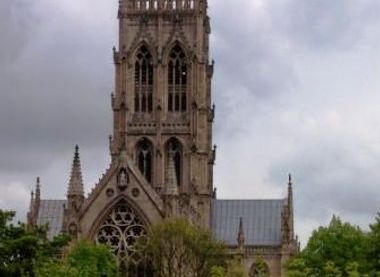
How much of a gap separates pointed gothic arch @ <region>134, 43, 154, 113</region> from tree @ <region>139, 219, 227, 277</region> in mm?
19327

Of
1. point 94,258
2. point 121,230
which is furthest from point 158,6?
point 94,258

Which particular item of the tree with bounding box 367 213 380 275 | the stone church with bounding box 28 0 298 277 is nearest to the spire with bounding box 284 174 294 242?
the stone church with bounding box 28 0 298 277

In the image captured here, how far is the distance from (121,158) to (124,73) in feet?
54.9

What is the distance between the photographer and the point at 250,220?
411 feet

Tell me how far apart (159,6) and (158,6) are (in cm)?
21

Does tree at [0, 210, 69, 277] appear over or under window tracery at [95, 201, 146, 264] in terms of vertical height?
under

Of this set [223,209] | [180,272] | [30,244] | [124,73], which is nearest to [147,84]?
[124,73]

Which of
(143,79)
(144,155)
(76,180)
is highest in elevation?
(143,79)

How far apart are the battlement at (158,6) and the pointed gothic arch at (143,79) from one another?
133 inches

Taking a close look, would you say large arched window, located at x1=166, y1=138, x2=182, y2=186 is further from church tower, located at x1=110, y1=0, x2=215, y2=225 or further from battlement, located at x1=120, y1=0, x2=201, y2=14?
battlement, located at x1=120, y1=0, x2=201, y2=14

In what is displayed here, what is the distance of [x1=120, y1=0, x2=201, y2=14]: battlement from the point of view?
4781 inches

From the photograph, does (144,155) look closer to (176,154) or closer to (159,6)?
(176,154)

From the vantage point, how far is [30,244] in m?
69.9

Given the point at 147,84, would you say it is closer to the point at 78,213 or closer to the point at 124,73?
the point at 124,73
